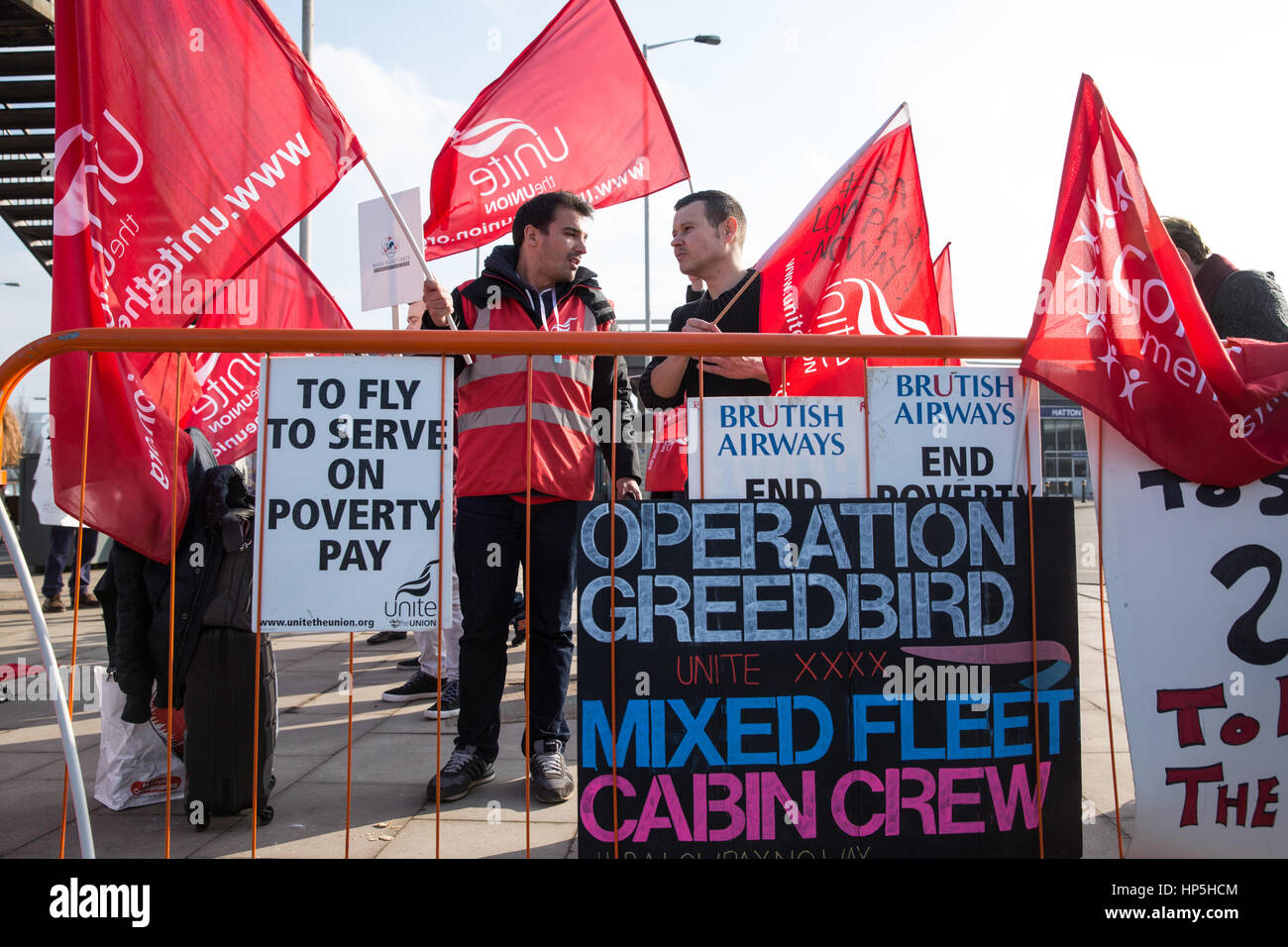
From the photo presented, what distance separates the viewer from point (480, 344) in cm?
258

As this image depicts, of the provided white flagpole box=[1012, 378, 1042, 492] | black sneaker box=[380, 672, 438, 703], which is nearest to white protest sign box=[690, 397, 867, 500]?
white flagpole box=[1012, 378, 1042, 492]

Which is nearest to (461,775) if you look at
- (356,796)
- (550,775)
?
(550,775)

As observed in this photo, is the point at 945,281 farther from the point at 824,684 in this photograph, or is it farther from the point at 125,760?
the point at 125,760

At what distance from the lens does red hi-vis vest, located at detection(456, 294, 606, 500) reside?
10.7ft

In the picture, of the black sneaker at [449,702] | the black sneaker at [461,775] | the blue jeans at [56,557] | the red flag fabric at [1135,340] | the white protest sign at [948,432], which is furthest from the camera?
the blue jeans at [56,557]

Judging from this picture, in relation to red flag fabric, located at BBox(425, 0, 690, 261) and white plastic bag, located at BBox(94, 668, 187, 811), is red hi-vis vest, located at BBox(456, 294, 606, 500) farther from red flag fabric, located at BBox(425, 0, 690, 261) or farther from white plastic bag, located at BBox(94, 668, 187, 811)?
red flag fabric, located at BBox(425, 0, 690, 261)

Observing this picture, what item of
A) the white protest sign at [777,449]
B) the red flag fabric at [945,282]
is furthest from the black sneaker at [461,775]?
the red flag fabric at [945,282]

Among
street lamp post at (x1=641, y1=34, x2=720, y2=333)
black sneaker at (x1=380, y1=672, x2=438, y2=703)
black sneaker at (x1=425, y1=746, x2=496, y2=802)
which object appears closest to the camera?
black sneaker at (x1=425, y1=746, x2=496, y2=802)

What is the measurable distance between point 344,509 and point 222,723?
1.11 metres

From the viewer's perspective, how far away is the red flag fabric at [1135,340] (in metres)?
2.55

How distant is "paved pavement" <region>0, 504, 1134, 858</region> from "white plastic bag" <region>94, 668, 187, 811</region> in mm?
59

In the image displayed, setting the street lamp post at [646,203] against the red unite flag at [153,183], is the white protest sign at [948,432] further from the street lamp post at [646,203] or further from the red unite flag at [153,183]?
the street lamp post at [646,203]

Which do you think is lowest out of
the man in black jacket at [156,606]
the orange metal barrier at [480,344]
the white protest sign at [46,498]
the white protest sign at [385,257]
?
the man in black jacket at [156,606]
